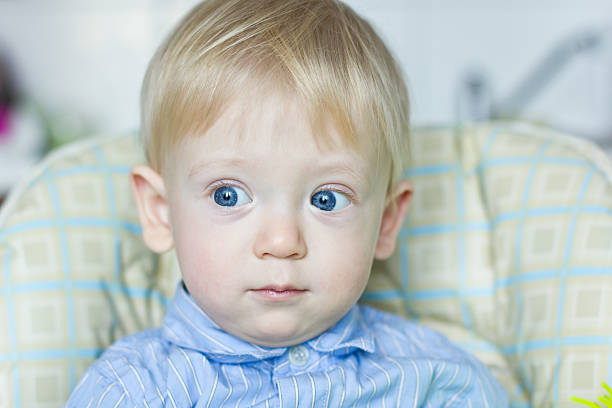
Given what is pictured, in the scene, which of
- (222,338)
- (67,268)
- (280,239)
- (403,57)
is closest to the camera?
(280,239)

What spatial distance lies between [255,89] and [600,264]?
52 cm

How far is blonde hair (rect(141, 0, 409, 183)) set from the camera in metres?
0.77

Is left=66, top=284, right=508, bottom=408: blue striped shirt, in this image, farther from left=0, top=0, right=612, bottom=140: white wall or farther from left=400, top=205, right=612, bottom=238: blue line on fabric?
left=0, top=0, right=612, bottom=140: white wall

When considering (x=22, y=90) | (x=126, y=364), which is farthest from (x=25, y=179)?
(x=22, y=90)

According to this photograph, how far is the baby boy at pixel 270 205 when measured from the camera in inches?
30.2

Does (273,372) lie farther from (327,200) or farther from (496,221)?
(496,221)

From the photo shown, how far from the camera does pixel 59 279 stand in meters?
0.96

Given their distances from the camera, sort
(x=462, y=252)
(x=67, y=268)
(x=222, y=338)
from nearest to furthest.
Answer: (x=222, y=338) < (x=67, y=268) < (x=462, y=252)

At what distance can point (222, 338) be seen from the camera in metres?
0.86

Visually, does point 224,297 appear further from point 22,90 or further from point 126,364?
point 22,90

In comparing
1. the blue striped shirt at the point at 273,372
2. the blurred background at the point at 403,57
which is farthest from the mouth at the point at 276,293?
the blurred background at the point at 403,57

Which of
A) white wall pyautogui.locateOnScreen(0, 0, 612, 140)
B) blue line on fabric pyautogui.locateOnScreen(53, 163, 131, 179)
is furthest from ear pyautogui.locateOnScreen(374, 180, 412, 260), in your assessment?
white wall pyautogui.locateOnScreen(0, 0, 612, 140)

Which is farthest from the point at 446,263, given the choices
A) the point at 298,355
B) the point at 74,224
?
the point at 74,224

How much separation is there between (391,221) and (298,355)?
216 millimetres
